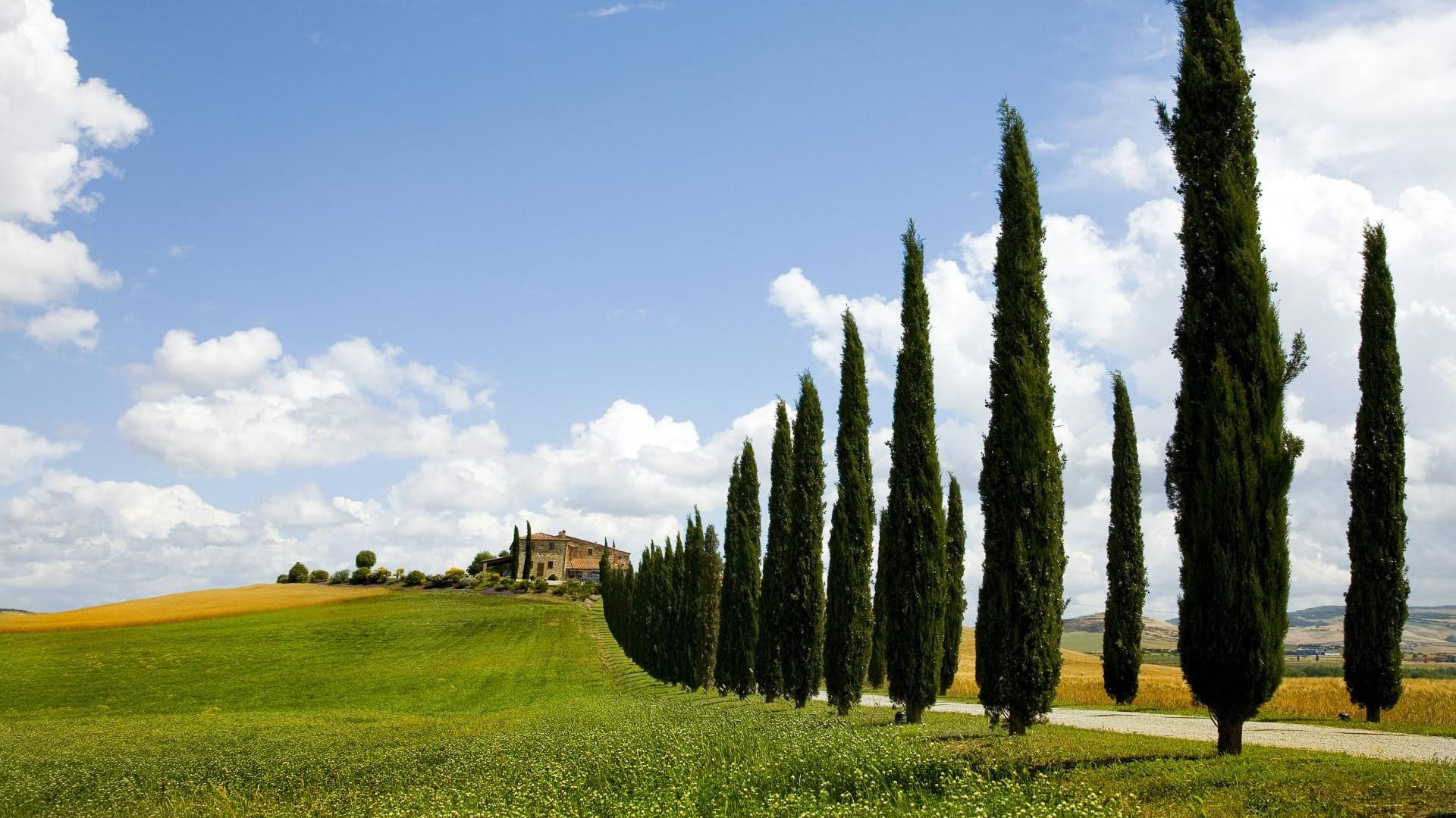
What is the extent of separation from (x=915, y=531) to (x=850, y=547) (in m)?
4.74

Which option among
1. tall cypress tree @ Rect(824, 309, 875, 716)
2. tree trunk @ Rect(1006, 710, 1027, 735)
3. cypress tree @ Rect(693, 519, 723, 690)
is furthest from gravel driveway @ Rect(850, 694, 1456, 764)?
cypress tree @ Rect(693, 519, 723, 690)

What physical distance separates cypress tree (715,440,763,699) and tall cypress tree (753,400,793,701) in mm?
698

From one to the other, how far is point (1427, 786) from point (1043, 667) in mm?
7232

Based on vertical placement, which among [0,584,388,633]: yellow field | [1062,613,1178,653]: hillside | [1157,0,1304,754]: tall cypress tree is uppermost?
[1157,0,1304,754]: tall cypress tree

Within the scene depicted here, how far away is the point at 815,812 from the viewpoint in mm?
7867

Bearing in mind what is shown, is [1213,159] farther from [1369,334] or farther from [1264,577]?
[1369,334]

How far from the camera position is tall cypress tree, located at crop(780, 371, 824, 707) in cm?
2717

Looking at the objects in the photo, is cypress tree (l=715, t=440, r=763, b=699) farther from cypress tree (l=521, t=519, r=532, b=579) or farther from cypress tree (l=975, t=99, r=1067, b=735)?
cypress tree (l=521, t=519, r=532, b=579)

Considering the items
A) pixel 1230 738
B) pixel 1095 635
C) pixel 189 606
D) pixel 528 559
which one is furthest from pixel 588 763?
pixel 1095 635

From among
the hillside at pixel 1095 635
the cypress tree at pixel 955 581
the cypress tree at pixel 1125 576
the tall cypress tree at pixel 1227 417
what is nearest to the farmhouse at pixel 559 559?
the hillside at pixel 1095 635

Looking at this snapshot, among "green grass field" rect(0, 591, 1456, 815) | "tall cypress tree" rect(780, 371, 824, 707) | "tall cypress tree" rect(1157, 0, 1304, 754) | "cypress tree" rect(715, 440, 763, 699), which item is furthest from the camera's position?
"cypress tree" rect(715, 440, 763, 699)

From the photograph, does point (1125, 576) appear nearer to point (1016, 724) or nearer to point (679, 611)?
point (1016, 724)

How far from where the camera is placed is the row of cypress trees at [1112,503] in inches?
443

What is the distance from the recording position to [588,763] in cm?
1294
